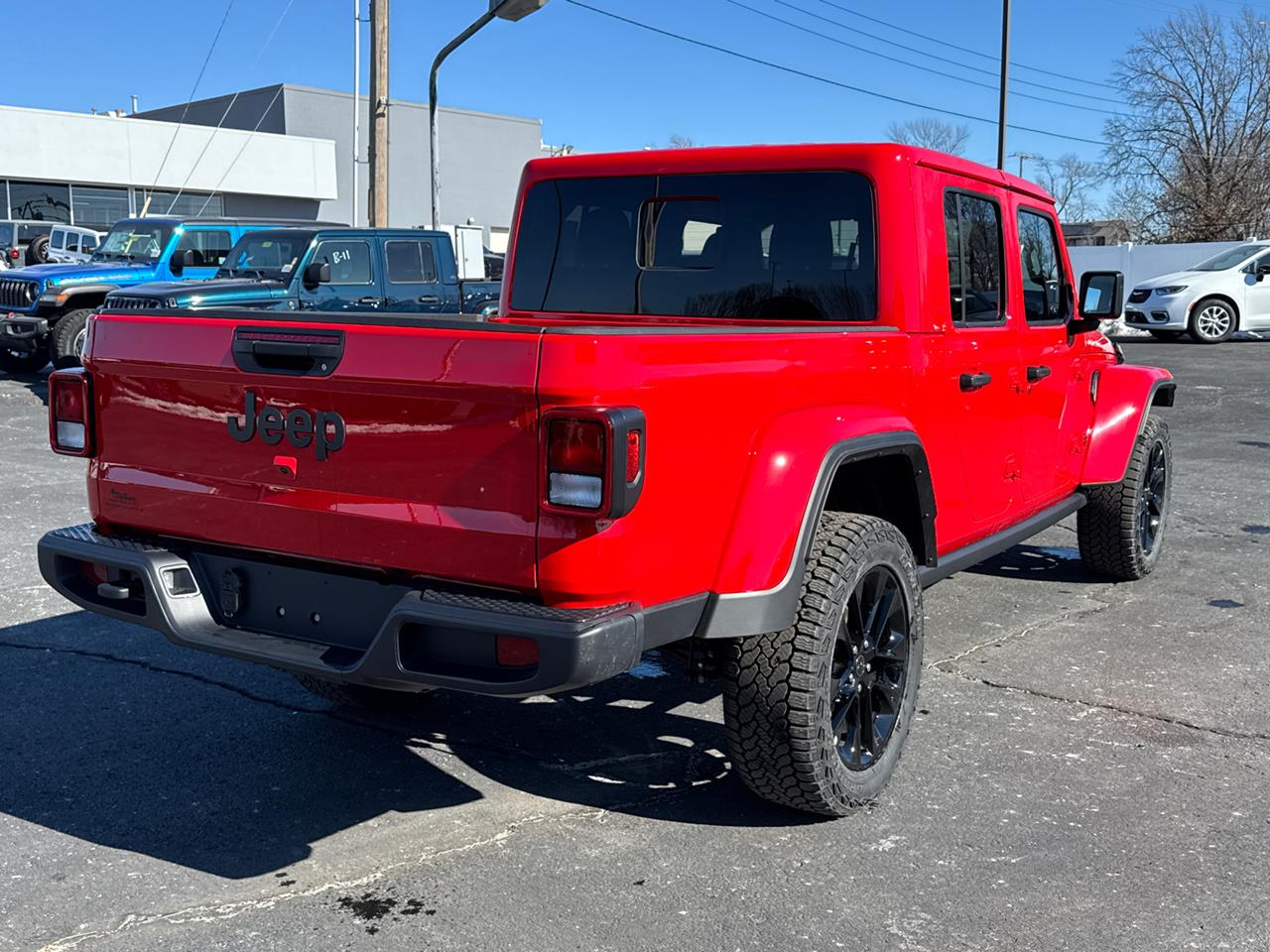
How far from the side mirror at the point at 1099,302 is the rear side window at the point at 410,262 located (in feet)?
28.8

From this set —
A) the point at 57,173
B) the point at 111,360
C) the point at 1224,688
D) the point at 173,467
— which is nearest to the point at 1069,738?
the point at 1224,688

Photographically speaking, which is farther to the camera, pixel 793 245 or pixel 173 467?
pixel 793 245

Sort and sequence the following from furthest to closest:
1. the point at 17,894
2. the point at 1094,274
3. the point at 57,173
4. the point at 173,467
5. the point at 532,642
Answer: the point at 57,173
the point at 1094,274
the point at 173,467
the point at 17,894
the point at 532,642

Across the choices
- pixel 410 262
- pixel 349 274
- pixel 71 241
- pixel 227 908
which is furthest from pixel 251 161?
pixel 227 908

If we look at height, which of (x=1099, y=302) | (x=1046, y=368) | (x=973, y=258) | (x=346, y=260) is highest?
(x=346, y=260)

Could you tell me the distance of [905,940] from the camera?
9.96 feet

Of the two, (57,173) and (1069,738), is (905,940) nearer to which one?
(1069,738)

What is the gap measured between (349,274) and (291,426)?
10.0 meters

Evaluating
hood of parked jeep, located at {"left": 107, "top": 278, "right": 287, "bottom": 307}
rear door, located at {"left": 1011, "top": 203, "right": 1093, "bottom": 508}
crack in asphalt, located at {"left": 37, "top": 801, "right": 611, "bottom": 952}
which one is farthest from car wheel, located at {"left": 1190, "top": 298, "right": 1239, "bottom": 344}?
crack in asphalt, located at {"left": 37, "top": 801, "right": 611, "bottom": 952}

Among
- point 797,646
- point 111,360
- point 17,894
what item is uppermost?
point 111,360

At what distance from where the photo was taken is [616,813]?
12.3 ft

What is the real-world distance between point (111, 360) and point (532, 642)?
5.26ft

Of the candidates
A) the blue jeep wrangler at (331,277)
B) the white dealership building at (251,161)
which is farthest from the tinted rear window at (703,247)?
the white dealership building at (251,161)

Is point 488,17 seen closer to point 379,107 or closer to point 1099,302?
point 379,107
